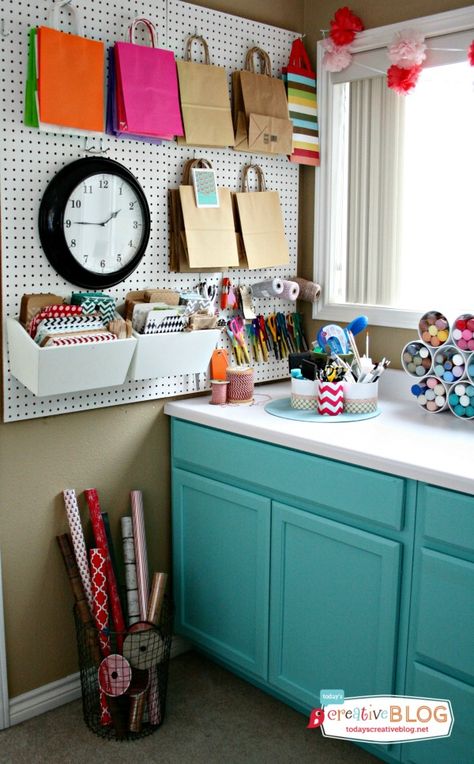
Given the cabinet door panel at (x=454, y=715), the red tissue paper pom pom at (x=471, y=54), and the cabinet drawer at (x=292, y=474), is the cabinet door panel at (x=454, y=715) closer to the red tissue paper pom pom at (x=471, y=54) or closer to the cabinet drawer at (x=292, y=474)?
the cabinet drawer at (x=292, y=474)

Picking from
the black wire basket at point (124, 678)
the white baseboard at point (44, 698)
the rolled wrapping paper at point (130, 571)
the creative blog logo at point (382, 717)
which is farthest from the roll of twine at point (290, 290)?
the white baseboard at point (44, 698)

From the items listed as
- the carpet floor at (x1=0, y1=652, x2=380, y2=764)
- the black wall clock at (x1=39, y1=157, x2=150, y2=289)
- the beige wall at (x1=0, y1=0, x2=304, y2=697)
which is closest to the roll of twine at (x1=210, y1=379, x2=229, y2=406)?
the beige wall at (x1=0, y1=0, x2=304, y2=697)

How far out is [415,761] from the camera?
1.94 m

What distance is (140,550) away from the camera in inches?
95.0

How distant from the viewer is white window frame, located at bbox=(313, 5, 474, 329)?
8.12 ft

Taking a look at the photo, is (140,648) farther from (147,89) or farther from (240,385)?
(147,89)

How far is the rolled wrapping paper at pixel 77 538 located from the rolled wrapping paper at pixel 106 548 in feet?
0.16

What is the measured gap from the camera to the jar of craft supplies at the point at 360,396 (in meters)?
2.31

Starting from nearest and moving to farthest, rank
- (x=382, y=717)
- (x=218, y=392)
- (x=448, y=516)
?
1. (x=448, y=516)
2. (x=382, y=717)
3. (x=218, y=392)

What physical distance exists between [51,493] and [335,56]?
5.59 feet

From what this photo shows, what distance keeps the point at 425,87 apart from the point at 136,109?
Answer: 917 millimetres

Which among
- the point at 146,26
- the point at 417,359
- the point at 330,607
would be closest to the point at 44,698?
the point at 330,607

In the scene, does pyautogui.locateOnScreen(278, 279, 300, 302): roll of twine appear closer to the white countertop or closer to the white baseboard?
the white countertop

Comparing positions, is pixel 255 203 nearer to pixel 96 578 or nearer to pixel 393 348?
pixel 393 348
